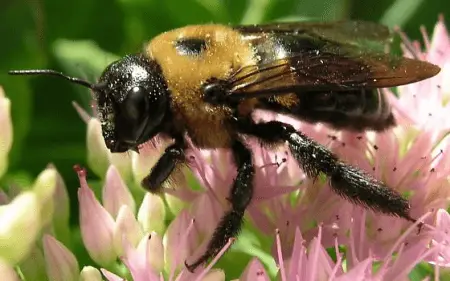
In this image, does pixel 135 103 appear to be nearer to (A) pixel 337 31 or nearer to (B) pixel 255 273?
(B) pixel 255 273

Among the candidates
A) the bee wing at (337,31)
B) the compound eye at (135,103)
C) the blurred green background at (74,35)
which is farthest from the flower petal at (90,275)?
the blurred green background at (74,35)

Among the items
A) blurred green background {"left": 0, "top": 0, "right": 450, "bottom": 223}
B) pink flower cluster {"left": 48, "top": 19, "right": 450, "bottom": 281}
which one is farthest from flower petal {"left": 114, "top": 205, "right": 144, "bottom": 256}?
blurred green background {"left": 0, "top": 0, "right": 450, "bottom": 223}

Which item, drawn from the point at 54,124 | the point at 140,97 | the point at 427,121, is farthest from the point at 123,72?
the point at 54,124

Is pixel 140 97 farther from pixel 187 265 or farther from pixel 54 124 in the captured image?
pixel 54 124

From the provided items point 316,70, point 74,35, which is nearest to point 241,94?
point 316,70

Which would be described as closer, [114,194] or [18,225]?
[18,225]
